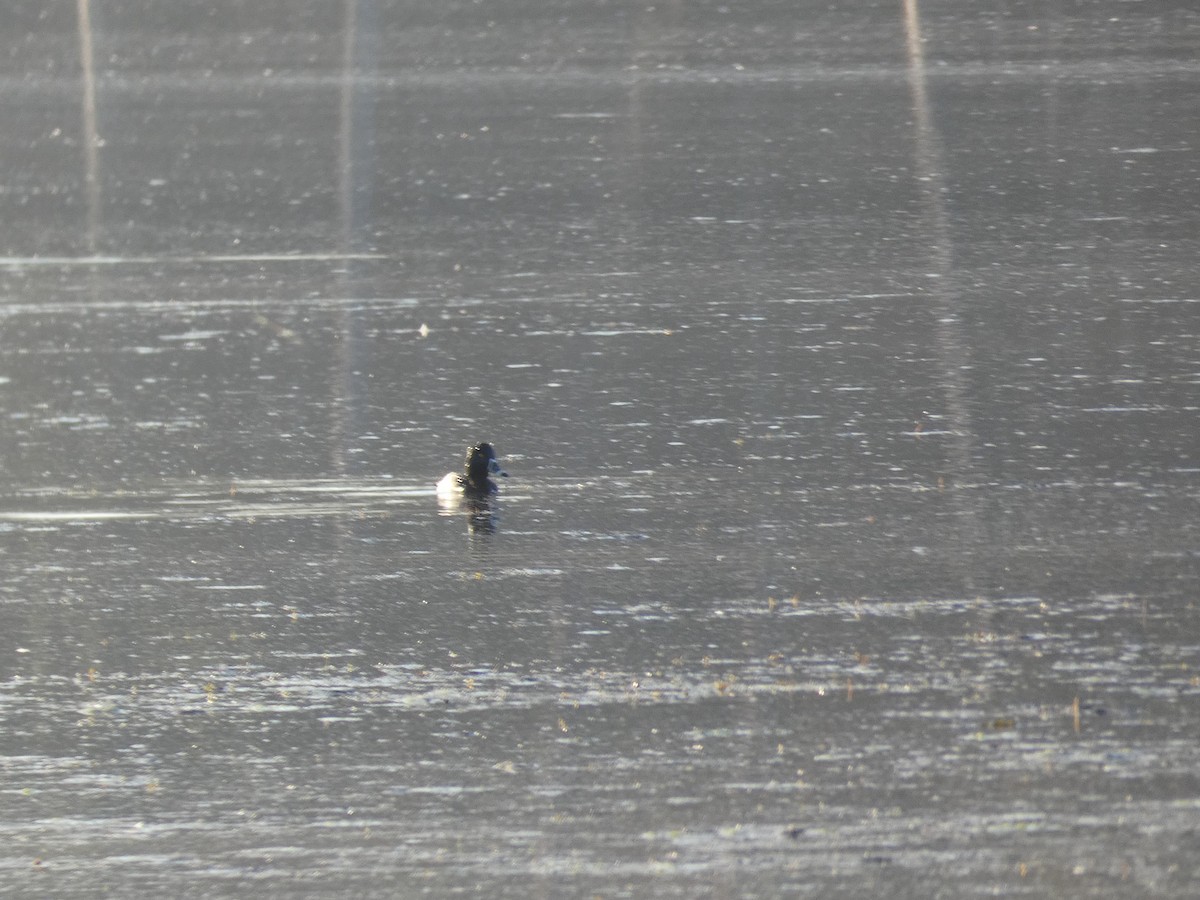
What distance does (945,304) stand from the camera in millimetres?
9836

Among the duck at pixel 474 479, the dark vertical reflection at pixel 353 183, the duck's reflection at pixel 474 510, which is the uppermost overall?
the dark vertical reflection at pixel 353 183

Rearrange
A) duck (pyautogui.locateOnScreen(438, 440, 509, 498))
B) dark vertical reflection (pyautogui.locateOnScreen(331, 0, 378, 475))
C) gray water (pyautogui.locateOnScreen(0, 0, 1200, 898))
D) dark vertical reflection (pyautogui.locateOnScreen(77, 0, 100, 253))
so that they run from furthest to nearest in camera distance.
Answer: dark vertical reflection (pyautogui.locateOnScreen(77, 0, 100, 253)) → dark vertical reflection (pyautogui.locateOnScreen(331, 0, 378, 475)) → duck (pyautogui.locateOnScreen(438, 440, 509, 498)) → gray water (pyautogui.locateOnScreen(0, 0, 1200, 898))

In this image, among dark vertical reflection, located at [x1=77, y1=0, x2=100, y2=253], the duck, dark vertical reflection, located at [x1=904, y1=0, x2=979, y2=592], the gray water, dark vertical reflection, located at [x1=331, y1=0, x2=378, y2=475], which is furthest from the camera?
dark vertical reflection, located at [x1=77, y1=0, x2=100, y2=253]

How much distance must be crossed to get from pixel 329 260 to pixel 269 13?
7.15m

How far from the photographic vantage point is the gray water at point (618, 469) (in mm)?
4656

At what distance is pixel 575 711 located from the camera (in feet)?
17.4

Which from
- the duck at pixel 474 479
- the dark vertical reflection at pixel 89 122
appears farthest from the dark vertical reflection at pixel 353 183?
the dark vertical reflection at pixel 89 122

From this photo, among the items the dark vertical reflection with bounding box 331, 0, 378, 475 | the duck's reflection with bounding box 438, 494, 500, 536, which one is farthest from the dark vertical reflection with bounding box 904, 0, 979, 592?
the dark vertical reflection with bounding box 331, 0, 378, 475

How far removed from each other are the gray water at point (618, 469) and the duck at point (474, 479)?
0.09m

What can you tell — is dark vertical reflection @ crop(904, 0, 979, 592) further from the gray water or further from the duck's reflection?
the duck's reflection

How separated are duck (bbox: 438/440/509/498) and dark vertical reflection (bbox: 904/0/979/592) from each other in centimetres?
157

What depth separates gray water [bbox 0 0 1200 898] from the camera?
4.66 m

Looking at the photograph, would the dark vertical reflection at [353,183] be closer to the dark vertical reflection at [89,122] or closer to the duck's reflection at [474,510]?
the duck's reflection at [474,510]

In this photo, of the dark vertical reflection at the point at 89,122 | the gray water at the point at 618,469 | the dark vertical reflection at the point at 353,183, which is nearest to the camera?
the gray water at the point at 618,469
